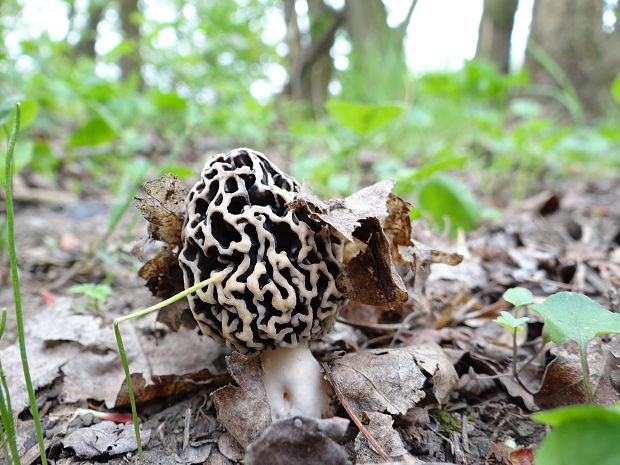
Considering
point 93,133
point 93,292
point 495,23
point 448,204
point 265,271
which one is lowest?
point 93,292

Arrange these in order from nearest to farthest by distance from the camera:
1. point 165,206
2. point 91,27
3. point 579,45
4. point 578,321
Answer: point 578,321 → point 165,206 → point 579,45 → point 91,27

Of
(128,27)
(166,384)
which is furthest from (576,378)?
(128,27)

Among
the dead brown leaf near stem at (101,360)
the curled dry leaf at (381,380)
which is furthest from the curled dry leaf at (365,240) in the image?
the dead brown leaf near stem at (101,360)

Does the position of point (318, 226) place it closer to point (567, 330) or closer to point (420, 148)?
point (567, 330)

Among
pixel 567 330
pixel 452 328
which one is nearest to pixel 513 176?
pixel 452 328

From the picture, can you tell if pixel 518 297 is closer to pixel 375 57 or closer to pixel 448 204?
pixel 448 204
